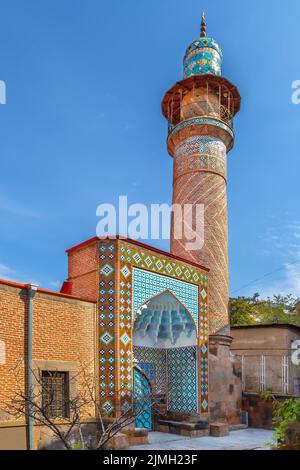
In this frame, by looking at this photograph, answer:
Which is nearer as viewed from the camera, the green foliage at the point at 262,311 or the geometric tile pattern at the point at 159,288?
the geometric tile pattern at the point at 159,288

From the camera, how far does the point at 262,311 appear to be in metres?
30.3

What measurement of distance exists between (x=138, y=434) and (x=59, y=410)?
227 cm

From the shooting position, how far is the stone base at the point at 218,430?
13695 millimetres

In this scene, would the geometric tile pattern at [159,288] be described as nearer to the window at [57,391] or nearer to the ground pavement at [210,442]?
the window at [57,391]

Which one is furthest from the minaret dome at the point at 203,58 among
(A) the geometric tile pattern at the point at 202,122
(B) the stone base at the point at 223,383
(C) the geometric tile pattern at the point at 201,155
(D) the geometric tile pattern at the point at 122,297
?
(B) the stone base at the point at 223,383

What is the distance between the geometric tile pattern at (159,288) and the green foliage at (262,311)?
12.3m

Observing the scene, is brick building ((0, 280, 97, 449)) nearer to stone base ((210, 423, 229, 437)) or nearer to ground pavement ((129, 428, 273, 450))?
ground pavement ((129, 428, 273, 450))

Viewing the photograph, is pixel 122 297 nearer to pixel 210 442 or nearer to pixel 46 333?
pixel 46 333

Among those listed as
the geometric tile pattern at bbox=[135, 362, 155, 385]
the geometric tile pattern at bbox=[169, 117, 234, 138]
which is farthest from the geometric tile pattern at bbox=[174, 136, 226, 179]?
the geometric tile pattern at bbox=[135, 362, 155, 385]

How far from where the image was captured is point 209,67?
18656mm

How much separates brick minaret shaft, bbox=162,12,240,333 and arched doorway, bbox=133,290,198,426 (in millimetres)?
→ 1312

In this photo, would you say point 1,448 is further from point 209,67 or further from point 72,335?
point 209,67

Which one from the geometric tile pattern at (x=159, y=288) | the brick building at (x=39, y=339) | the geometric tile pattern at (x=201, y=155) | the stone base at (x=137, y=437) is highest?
the geometric tile pattern at (x=201, y=155)

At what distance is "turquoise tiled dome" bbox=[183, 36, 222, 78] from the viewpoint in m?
18.7
